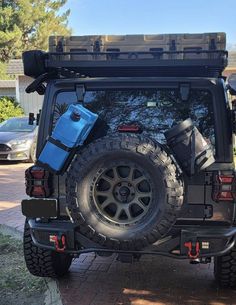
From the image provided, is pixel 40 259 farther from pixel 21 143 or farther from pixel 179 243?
pixel 21 143

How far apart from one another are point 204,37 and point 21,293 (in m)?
3.04

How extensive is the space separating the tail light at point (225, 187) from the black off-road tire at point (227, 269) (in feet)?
2.16

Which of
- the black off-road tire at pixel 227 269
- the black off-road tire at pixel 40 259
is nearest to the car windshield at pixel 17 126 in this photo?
the black off-road tire at pixel 40 259

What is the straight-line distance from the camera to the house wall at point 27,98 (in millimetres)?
24531

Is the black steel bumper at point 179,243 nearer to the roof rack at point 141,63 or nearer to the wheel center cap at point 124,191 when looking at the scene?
the wheel center cap at point 124,191

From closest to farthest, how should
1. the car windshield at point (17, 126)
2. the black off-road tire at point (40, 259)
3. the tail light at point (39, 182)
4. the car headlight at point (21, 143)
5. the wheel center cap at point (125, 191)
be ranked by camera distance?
the wheel center cap at point (125, 191), the tail light at point (39, 182), the black off-road tire at point (40, 259), the car headlight at point (21, 143), the car windshield at point (17, 126)

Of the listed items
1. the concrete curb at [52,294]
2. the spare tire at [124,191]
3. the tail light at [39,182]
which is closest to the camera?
the spare tire at [124,191]

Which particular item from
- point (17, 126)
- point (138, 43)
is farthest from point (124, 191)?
point (17, 126)

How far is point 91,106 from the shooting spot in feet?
13.5

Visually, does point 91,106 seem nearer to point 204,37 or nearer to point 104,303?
point 204,37

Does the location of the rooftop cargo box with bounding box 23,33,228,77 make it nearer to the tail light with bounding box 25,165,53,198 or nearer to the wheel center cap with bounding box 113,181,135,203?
the tail light with bounding box 25,165,53,198

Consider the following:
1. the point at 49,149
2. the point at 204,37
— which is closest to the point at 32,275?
the point at 49,149

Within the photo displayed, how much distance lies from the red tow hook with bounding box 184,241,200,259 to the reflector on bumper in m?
1.17

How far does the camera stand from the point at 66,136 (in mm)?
3727
